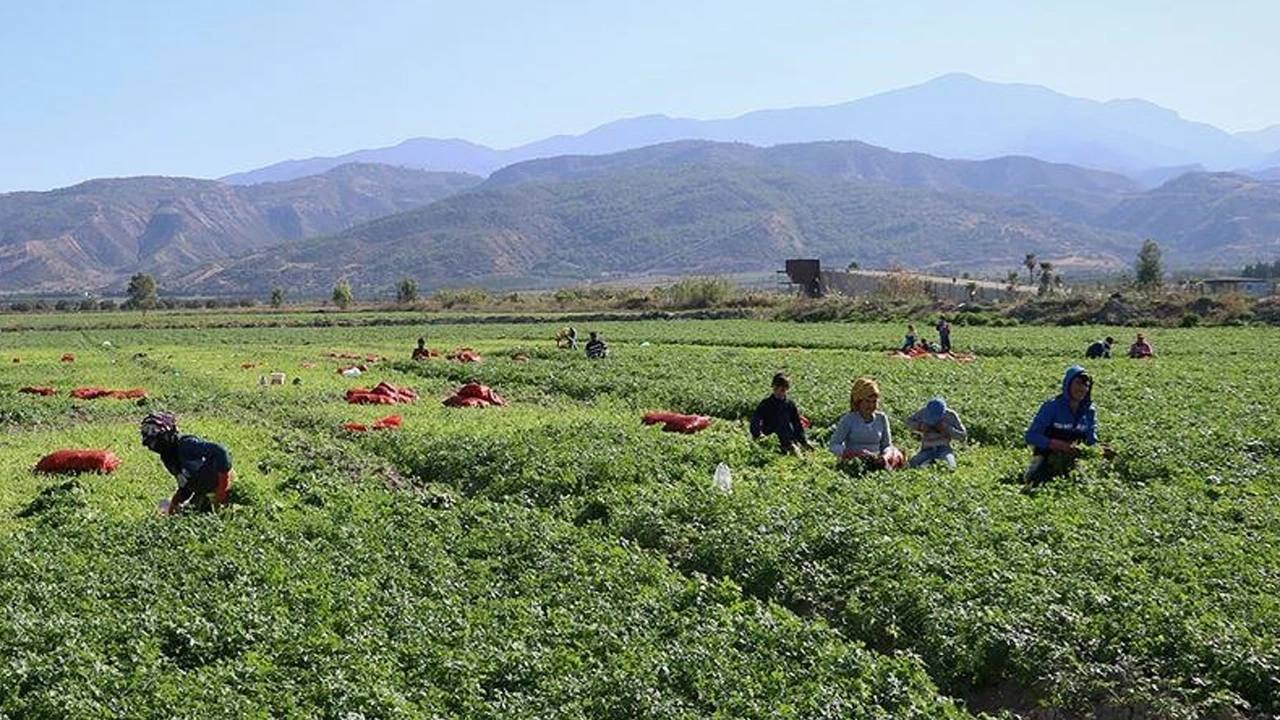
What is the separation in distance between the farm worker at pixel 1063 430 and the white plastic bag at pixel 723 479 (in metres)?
4.37

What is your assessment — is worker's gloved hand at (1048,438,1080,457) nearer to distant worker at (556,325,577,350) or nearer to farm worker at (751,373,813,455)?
farm worker at (751,373,813,455)

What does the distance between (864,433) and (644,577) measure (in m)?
6.96

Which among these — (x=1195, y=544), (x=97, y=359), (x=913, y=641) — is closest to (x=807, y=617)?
(x=913, y=641)

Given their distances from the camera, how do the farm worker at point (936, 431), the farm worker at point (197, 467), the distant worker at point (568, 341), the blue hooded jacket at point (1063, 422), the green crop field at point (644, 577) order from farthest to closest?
the distant worker at point (568, 341) → the farm worker at point (936, 431) → the blue hooded jacket at point (1063, 422) → the farm worker at point (197, 467) → the green crop field at point (644, 577)

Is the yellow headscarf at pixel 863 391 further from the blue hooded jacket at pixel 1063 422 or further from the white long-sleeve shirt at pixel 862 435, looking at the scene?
the blue hooded jacket at pixel 1063 422

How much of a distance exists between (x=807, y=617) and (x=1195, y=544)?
435 centimetres

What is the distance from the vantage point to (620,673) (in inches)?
376

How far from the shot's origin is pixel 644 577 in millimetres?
12539

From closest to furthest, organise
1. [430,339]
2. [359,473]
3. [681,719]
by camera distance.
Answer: [681,719] < [359,473] < [430,339]

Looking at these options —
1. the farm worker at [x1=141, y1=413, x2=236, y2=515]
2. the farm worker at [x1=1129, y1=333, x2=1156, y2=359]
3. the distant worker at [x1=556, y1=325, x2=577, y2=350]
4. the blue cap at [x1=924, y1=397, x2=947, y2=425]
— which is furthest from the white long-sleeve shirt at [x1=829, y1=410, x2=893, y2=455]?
the distant worker at [x1=556, y1=325, x2=577, y2=350]

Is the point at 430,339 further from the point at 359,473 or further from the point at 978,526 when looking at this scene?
the point at 978,526

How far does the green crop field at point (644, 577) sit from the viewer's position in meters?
9.43

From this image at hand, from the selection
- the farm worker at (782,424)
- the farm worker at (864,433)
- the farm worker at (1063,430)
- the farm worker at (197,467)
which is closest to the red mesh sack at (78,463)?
the farm worker at (197,467)

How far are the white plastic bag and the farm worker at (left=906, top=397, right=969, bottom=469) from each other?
3219 millimetres
